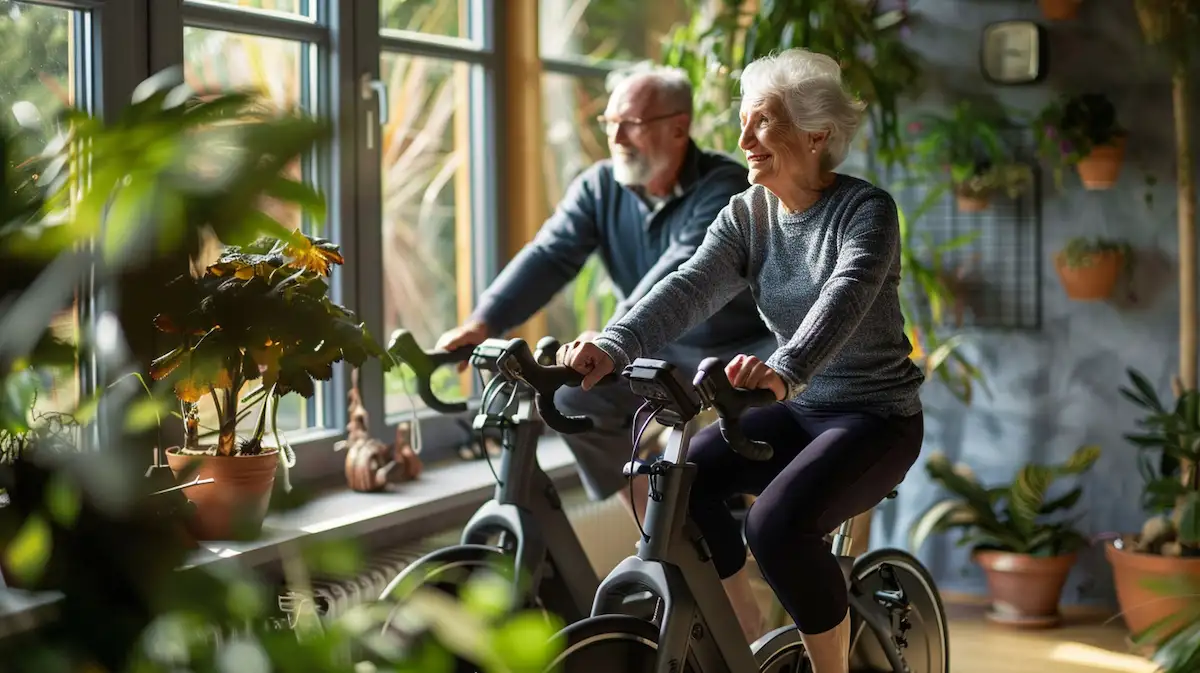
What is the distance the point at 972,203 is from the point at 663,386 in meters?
2.53

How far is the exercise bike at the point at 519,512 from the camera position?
94.6 inches

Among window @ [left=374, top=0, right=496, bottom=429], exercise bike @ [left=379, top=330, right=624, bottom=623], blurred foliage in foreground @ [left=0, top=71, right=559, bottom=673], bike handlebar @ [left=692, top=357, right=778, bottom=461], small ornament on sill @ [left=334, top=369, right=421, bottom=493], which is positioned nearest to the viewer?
blurred foliage in foreground @ [left=0, top=71, right=559, bottom=673]

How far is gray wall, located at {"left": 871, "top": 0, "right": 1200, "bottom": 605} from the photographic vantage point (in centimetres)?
413

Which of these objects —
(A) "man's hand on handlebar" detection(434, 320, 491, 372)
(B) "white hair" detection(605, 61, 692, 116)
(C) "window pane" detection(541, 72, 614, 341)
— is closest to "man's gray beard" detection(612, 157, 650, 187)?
(B) "white hair" detection(605, 61, 692, 116)

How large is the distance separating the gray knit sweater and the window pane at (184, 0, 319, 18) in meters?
1.32

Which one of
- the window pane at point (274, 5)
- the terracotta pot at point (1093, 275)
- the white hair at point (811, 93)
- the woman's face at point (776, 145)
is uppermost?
the window pane at point (274, 5)

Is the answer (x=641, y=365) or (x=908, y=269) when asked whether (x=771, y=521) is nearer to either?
(x=641, y=365)

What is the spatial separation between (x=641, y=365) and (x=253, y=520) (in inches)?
61.1

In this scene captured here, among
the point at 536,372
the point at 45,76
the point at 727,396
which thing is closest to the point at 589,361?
the point at 536,372

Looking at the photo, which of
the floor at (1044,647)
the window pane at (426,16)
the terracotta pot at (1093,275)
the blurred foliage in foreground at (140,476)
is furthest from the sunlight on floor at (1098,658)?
the blurred foliage in foreground at (140,476)

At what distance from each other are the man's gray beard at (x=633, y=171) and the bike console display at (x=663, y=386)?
0.89 meters

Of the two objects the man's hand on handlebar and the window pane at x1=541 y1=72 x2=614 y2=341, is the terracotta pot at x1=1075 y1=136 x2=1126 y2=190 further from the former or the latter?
the man's hand on handlebar

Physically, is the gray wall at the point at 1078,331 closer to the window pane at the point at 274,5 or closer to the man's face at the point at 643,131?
the man's face at the point at 643,131

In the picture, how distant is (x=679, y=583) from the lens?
7.07 feet
